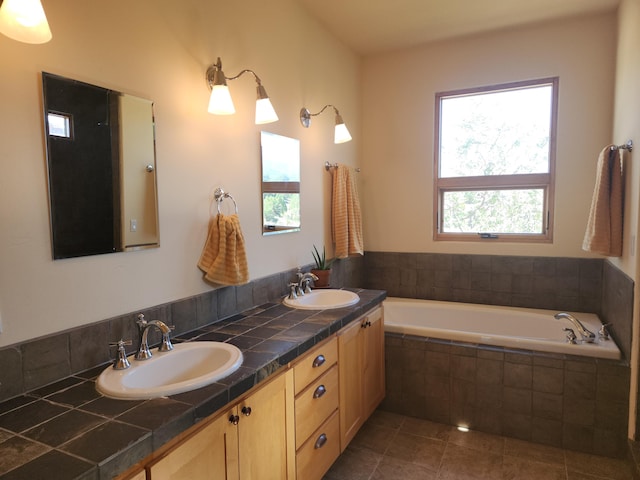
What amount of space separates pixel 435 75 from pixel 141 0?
256 centimetres

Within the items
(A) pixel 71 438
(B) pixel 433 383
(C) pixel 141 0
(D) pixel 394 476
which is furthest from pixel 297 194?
(A) pixel 71 438

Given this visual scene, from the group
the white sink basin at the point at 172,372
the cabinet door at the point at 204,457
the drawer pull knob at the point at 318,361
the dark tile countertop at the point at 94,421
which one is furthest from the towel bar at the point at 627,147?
the cabinet door at the point at 204,457

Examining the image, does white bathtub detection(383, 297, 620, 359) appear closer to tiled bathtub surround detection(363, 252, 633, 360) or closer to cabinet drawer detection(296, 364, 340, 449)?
tiled bathtub surround detection(363, 252, 633, 360)

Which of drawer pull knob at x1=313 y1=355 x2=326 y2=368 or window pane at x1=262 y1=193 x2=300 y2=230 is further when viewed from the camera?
window pane at x1=262 y1=193 x2=300 y2=230

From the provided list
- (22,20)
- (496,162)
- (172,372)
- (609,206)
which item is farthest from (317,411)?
(496,162)

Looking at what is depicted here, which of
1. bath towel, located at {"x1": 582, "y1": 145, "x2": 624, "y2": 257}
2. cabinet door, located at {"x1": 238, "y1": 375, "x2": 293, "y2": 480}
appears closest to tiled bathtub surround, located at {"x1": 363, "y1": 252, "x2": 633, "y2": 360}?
bath towel, located at {"x1": 582, "y1": 145, "x2": 624, "y2": 257}

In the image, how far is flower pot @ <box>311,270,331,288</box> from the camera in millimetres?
2757

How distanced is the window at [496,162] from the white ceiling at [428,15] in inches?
18.4

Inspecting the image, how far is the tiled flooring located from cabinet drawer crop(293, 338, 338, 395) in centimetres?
71

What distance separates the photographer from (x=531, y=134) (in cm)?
321

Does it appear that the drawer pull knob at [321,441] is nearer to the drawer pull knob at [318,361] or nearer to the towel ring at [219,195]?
the drawer pull knob at [318,361]

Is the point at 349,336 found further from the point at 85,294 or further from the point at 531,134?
the point at 531,134

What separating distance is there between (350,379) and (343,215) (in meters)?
1.32

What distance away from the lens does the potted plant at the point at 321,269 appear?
2770mm
